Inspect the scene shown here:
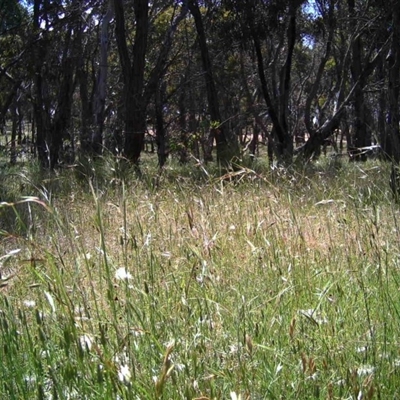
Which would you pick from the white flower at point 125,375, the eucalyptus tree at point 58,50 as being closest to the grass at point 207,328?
the white flower at point 125,375

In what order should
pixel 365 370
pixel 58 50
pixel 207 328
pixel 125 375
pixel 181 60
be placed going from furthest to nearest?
pixel 181 60 < pixel 58 50 < pixel 207 328 < pixel 365 370 < pixel 125 375

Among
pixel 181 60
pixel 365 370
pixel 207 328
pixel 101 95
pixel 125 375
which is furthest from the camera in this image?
pixel 181 60

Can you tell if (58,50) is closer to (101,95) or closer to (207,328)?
(101,95)

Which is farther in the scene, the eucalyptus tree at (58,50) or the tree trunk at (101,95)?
the eucalyptus tree at (58,50)

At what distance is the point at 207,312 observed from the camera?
221cm

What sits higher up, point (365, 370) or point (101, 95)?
point (101, 95)

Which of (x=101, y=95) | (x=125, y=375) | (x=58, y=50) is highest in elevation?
(x=58, y=50)

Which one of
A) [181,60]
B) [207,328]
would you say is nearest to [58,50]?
[181,60]

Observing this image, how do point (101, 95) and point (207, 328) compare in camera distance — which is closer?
point (207, 328)

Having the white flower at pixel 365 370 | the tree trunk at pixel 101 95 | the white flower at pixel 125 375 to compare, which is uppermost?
the tree trunk at pixel 101 95

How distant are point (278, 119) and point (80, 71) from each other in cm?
760

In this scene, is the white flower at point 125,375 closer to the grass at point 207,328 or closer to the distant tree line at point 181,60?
the grass at point 207,328

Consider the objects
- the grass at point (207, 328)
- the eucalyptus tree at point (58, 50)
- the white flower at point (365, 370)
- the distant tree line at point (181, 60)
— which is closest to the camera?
the grass at point (207, 328)

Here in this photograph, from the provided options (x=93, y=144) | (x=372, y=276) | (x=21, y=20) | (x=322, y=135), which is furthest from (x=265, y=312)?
(x=21, y=20)
